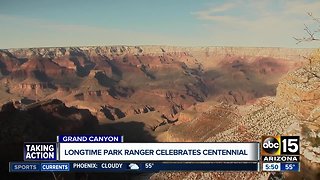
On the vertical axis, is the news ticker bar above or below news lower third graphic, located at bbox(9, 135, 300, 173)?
below

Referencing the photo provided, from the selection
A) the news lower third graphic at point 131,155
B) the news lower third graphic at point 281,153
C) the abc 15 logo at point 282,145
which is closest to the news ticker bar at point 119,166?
the news lower third graphic at point 131,155

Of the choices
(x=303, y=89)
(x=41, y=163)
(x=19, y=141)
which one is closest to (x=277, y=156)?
(x=41, y=163)

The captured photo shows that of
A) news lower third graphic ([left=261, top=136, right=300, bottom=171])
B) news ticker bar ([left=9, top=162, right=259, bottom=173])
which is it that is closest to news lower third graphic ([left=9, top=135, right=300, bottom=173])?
news ticker bar ([left=9, top=162, right=259, bottom=173])

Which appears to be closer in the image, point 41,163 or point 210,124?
point 41,163

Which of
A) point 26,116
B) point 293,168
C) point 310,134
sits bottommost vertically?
point 293,168

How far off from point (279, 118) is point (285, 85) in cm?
1451

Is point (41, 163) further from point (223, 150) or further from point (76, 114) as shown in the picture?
point (76, 114)

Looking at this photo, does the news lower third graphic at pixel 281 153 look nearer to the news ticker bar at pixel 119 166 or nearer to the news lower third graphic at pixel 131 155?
the news lower third graphic at pixel 131 155

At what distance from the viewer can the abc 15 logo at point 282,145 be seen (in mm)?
36375

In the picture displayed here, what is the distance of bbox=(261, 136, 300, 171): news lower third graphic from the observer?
3609 cm

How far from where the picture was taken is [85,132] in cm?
16812

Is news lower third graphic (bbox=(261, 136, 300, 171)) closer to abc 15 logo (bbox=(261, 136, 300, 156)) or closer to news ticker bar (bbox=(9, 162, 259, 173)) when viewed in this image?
abc 15 logo (bbox=(261, 136, 300, 156))

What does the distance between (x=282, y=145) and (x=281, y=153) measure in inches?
24.6

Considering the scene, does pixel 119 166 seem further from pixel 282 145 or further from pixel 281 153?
pixel 282 145
